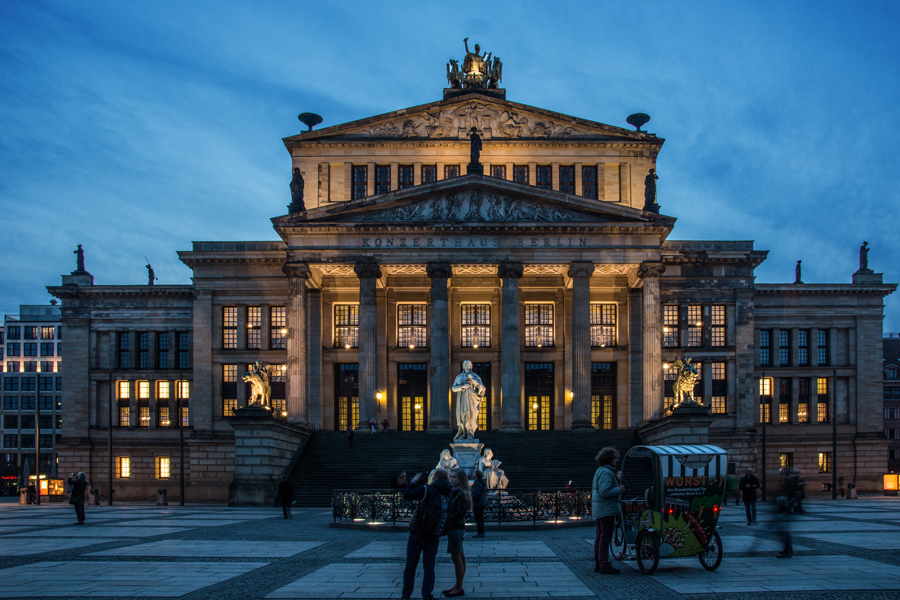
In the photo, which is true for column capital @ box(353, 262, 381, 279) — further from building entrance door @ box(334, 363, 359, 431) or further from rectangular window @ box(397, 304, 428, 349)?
building entrance door @ box(334, 363, 359, 431)

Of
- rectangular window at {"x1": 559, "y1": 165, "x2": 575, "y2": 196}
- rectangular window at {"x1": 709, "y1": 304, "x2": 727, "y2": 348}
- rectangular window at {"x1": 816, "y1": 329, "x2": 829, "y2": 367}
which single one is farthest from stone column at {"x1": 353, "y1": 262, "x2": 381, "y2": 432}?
rectangular window at {"x1": 816, "y1": 329, "x2": 829, "y2": 367}

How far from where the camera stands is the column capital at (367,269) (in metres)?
45.6

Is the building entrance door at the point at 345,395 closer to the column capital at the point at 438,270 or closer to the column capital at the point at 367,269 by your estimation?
the column capital at the point at 367,269

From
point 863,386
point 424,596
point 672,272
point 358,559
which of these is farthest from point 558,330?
point 424,596

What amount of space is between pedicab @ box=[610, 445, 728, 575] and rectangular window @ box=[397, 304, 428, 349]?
3850 cm

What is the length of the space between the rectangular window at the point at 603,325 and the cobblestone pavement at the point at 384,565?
93.0ft

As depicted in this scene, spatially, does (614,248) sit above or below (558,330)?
above

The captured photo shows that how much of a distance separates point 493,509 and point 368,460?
18065mm

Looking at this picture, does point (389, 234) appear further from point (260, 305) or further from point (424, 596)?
point (424, 596)

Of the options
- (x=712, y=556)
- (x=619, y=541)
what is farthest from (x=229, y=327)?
(x=712, y=556)

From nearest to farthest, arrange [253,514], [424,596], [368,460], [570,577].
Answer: [424,596], [570,577], [253,514], [368,460]

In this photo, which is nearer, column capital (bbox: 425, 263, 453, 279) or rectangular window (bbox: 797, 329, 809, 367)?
column capital (bbox: 425, 263, 453, 279)

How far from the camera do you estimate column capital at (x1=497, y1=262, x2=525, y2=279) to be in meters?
45.5

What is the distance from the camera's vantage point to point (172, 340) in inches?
2176
